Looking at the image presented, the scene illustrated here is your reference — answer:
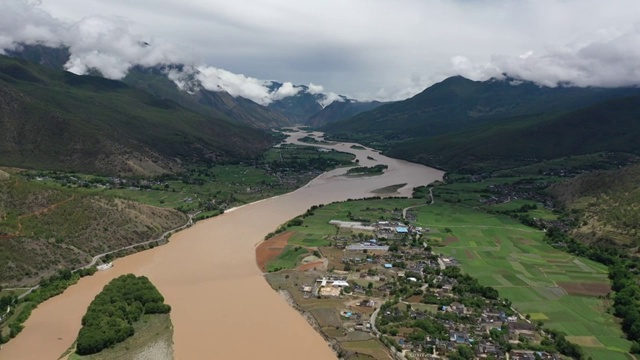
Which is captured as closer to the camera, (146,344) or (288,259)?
(146,344)

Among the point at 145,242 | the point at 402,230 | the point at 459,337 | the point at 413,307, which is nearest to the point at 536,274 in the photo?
the point at 413,307

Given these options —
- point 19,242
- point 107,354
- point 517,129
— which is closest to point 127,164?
point 19,242

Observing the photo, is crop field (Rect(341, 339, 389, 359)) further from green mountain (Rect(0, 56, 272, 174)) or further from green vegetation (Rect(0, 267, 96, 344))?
green mountain (Rect(0, 56, 272, 174))

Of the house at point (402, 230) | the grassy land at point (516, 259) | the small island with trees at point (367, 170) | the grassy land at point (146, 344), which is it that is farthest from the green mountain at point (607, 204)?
the grassy land at point (146, 344)

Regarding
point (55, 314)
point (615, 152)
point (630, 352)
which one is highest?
point (615, 152)

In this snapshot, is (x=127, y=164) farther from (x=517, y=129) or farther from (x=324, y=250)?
(x=517, y=129)

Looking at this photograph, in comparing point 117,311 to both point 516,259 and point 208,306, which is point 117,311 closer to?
point 208,306
